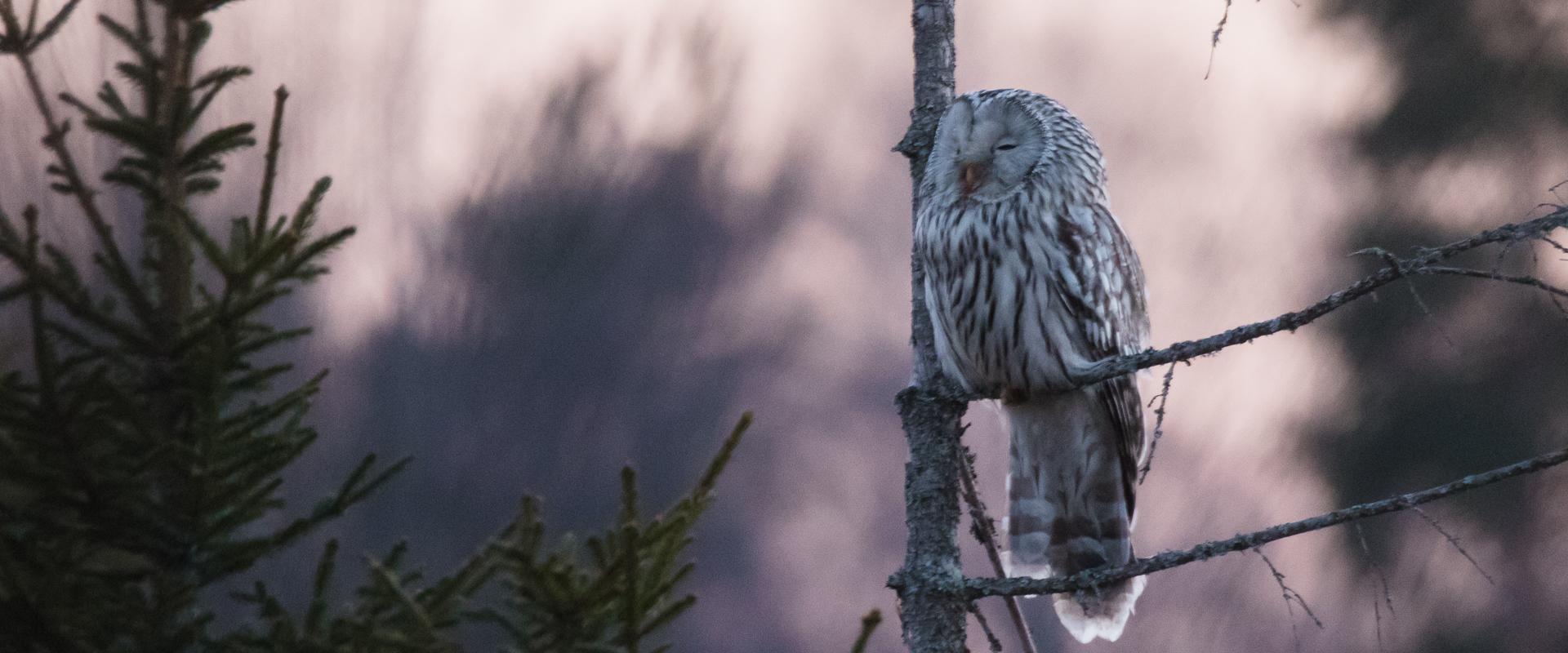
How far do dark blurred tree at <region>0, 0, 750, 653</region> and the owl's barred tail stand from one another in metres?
1.62

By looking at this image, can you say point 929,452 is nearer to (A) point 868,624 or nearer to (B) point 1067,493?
(B) point 1067,493

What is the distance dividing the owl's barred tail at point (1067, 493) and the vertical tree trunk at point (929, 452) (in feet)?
1.78

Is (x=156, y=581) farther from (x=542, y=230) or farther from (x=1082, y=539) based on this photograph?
(x=542, y=230)

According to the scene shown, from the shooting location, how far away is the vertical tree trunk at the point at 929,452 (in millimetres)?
2211

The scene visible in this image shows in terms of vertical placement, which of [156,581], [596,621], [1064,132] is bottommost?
[596,621]

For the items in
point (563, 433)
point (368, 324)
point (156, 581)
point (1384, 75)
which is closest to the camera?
point (156, 581)

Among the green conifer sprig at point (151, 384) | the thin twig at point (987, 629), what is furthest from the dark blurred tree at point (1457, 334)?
the green conifer sprig at point (151, 384)

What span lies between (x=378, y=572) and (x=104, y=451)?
0.45 metres

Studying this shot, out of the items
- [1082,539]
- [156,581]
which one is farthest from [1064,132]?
[156,581]

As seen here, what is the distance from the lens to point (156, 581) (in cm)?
147

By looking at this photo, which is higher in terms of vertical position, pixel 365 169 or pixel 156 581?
pixel 365 169

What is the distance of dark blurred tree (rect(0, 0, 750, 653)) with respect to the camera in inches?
54.1

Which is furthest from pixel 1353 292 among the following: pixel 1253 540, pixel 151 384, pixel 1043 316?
pixel 151 384

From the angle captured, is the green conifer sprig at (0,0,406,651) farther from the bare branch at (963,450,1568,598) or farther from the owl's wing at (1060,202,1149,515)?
the owl's wing at (1060,202,1149,515)
